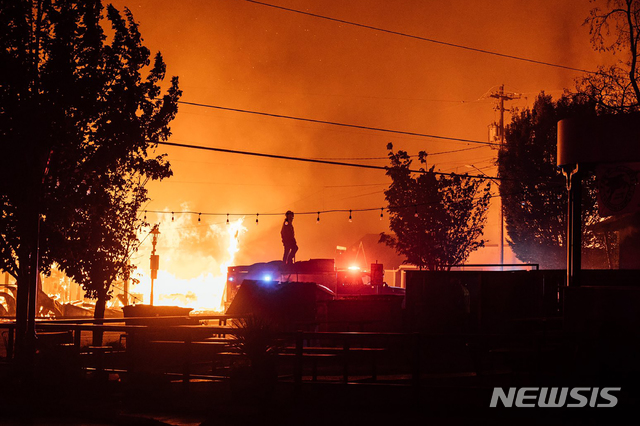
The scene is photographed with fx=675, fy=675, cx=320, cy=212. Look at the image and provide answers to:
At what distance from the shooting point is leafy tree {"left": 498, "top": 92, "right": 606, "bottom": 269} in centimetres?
4259

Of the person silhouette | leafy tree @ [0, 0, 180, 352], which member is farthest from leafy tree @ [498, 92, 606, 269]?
leafy tree @ [0, 0, 180, 352]

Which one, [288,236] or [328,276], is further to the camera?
[328,276]

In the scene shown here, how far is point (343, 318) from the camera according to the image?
21.6 metres

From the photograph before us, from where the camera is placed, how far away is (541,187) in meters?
43.2

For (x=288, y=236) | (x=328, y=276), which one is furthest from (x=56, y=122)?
(x=328, y=276)

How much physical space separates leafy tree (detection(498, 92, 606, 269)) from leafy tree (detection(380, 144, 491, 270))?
2370 millimetres

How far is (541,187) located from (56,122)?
116 ft

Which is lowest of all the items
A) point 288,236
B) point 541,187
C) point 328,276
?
point 328,276

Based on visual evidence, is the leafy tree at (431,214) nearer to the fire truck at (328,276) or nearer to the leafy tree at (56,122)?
the fire truck at (328,276)

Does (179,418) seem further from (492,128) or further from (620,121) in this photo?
(492,128)

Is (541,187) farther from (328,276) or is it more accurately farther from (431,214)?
(328,276)

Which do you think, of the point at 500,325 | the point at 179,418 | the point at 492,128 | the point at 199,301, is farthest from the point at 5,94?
the point at 199,301

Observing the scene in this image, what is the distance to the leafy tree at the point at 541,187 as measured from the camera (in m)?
42.6

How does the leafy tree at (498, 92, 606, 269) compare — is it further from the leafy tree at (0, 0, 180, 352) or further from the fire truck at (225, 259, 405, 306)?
the leafy tree at (0, 0, 180, 352)
